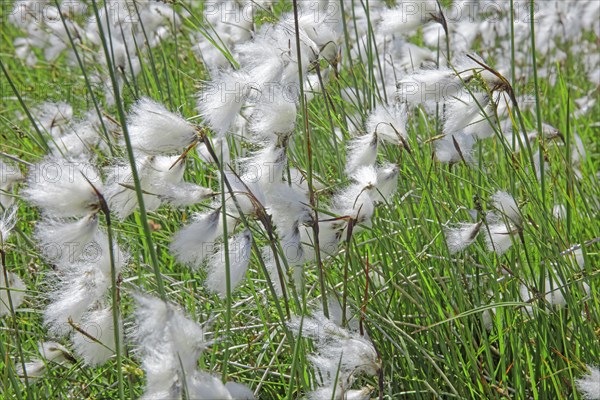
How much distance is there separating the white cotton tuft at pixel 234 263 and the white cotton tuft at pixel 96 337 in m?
0.21

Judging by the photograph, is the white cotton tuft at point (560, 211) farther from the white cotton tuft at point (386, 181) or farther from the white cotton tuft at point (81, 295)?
the white cotton tuft at point (81, 295)

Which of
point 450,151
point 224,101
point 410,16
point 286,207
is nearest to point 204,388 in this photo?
point 286,207

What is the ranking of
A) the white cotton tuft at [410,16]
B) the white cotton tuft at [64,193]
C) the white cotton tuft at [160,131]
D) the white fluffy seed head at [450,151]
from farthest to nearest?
the white cotton tuft at [410,16] → the white fluffy seed head at [450,151] → the white cotton tuft at [160,131] → the white cotton tuft at [64,193]

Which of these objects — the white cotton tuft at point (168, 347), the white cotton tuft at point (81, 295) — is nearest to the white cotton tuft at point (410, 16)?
the white cotton tuft at point (81, 295)

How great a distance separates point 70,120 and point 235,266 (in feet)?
5.44

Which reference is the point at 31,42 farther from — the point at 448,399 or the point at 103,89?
the point at 448,399

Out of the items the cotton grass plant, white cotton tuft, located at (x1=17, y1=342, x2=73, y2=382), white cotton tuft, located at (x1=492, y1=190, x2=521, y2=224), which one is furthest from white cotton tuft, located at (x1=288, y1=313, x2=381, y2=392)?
white cotton tuft, located at (x1=17, y1=342, x2=73, y2=382)

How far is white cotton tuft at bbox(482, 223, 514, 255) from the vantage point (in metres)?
1.68

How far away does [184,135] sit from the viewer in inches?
49.9

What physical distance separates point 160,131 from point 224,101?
159 millimetres

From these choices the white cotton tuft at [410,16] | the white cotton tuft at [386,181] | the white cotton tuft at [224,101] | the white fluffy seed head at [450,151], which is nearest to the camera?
the white cotton tuft at [224,101]

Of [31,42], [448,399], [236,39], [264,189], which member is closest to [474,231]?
[448,399]

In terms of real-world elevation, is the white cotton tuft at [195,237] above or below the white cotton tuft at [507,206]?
above

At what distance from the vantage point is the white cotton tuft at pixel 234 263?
1.32 meters
